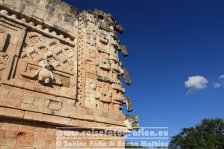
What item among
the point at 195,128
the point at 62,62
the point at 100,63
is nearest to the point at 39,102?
the point at 62,62

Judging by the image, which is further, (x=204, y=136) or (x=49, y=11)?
(x=204, y=136)

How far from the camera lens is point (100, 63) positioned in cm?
604

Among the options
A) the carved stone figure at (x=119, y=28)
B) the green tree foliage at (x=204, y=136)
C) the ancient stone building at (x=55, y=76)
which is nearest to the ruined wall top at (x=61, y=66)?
the ancient stone building at (x=55, y=76)

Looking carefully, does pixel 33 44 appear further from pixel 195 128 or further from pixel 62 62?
pixel 195 128

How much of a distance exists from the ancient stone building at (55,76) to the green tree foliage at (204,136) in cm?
2982

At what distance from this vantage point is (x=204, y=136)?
34000 millimetres

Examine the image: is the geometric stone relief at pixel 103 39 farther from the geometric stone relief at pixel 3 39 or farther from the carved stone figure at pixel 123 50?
the geometric stone relief at pixel 3 39

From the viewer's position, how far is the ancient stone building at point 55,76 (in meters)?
4.14

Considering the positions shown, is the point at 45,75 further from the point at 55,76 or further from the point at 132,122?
the point at 132,122

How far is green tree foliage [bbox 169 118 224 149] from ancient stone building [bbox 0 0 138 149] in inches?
1174

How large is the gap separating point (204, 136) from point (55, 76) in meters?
33.9

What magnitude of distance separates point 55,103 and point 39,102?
0.33m

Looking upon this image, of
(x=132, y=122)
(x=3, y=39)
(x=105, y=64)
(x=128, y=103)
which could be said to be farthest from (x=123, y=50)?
(x=3, y=39)

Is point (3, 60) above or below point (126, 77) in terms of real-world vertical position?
below
